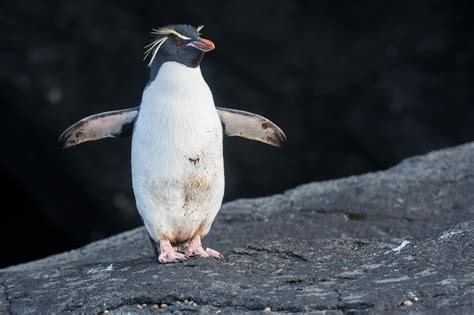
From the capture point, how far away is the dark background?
7.79 meters

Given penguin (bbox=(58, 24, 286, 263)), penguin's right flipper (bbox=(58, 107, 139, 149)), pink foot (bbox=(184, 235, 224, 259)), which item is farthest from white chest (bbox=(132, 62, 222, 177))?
pink foot (bbox=(184, 235, 224, 259))

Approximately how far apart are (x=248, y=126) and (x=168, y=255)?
2.49ft

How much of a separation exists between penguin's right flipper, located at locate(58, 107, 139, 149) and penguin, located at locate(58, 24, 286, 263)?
148 millimetres

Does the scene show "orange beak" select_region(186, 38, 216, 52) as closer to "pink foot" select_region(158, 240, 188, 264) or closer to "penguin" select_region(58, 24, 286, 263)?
"penguin" select_region(58, 24, 286, 263)

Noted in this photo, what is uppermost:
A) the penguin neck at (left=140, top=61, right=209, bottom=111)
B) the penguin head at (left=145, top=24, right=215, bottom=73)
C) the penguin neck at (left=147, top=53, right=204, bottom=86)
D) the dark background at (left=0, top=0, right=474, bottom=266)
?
the dark background at (left=0, top=0, right=474, bottom=266)

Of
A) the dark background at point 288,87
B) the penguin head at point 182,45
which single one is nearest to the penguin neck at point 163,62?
the penguin head at point 182,45

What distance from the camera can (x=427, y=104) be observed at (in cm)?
791

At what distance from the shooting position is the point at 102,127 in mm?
4078

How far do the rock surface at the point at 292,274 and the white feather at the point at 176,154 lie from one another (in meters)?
0.20

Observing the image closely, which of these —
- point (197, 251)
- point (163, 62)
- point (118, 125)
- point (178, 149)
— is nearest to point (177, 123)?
point (178, 149)

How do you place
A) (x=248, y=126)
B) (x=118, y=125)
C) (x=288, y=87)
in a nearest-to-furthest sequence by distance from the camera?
(x=118, y=125), (x=248, y=126), (x=288, y=87)

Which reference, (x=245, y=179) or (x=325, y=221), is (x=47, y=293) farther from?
(x=245, y=179)

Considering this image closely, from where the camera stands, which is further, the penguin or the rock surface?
the penguin

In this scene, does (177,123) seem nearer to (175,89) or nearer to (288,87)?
(175,89)
